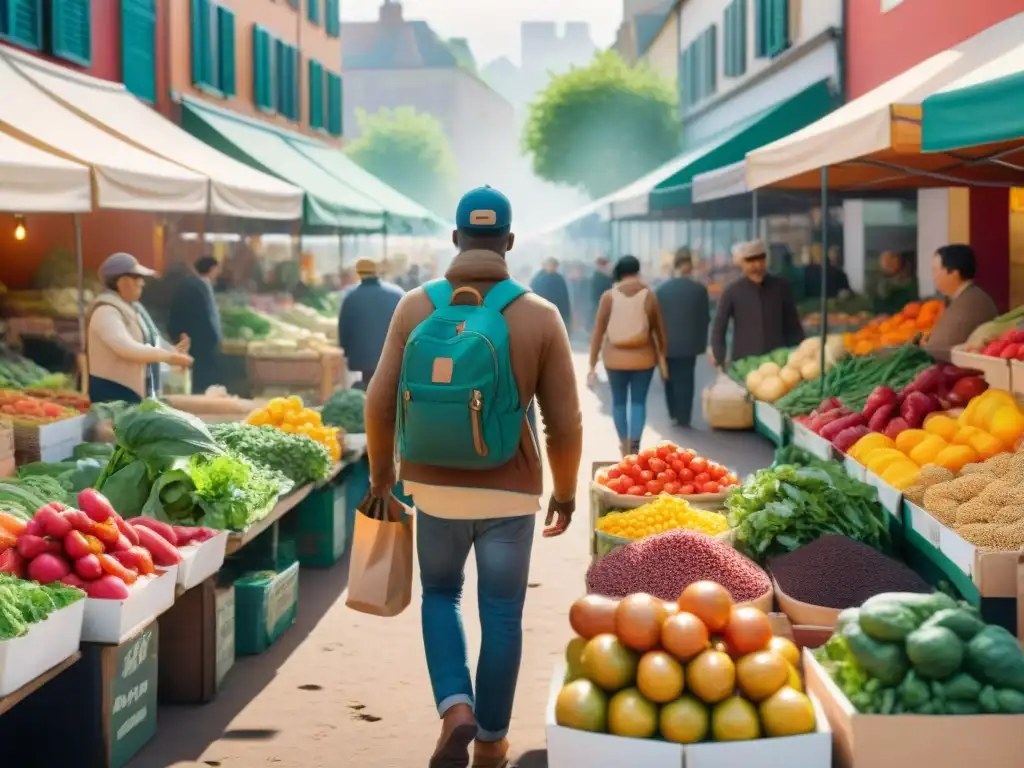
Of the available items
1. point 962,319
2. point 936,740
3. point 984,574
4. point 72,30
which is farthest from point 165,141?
point 936,740

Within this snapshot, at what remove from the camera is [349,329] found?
12.6m

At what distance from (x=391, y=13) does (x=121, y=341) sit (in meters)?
92.9

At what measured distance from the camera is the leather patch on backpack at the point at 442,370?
452 centimetres

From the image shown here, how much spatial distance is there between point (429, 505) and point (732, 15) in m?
25.7

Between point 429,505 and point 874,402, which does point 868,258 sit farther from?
point 429,505

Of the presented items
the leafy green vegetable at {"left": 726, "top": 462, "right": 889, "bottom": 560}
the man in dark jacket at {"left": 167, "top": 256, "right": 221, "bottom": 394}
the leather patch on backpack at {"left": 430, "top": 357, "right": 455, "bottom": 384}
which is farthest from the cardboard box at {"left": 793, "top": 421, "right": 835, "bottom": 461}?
the man in dark jacket at {"left": 167, "top": 256, "right": 221, "bottom": 394}

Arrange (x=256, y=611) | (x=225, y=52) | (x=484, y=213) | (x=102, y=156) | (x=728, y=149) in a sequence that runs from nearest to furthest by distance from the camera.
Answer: (x=484, y=213) → (x=256, y=611) → (x=102, y=156) → (x=728, y=149) → (x=225, y=52)

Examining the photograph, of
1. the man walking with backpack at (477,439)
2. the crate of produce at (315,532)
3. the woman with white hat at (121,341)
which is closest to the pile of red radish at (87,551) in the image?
the man walking with backpack at (477,439)

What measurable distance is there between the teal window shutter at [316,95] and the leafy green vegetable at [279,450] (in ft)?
73.8

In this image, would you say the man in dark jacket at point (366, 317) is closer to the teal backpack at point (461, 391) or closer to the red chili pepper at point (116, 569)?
the red chili pepper at point (116, 569)

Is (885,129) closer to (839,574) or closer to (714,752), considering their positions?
(839,574)

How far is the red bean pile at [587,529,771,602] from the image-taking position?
523 cm

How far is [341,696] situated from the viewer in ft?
20.5

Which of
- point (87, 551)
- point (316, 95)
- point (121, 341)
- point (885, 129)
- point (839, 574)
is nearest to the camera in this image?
point (87, 551)
